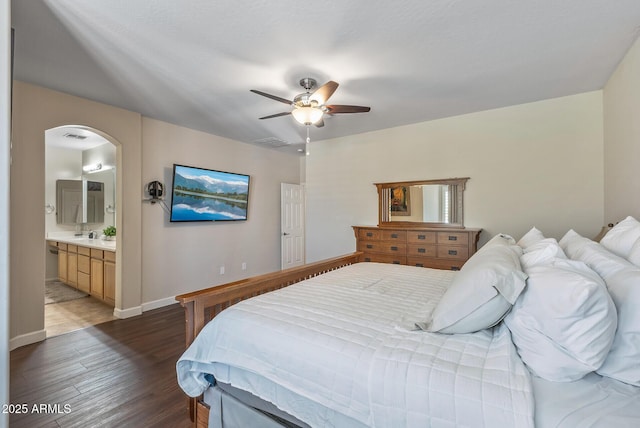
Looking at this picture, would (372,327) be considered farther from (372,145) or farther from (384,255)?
(372,145)

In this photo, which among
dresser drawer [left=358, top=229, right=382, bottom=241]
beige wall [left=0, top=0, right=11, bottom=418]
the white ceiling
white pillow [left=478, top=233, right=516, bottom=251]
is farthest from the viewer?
dresser drawer [left=358, top=229, right=382, bottom=241]

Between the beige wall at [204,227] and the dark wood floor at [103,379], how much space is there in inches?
38.3

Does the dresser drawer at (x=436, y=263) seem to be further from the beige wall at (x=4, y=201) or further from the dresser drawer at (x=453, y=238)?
the beige wall at (x=4, y=201)

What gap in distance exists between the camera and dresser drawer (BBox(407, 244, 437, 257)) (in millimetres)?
3714

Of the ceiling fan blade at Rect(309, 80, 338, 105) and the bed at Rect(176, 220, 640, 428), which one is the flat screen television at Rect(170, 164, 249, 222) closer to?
the ceiling fan blade at Rect(309, 80, 338, 105)

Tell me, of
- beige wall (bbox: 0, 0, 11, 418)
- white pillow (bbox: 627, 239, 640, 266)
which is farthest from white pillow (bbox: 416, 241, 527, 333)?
beige wall (bbox: 0, 0, 11, 418)

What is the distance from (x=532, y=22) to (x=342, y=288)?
2.19 metres

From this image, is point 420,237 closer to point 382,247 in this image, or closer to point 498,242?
point 382,247

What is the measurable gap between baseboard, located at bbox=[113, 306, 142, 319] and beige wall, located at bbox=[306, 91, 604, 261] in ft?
9.79

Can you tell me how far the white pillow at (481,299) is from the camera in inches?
47.5

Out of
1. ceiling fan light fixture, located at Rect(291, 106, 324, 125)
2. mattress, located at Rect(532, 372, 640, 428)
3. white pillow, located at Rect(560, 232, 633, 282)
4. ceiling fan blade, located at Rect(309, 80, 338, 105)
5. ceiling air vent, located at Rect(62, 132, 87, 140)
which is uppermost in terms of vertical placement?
ceiling air vent, located at Rect(62, 132, 87, 140)

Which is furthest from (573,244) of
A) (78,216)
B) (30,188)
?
(78,216)

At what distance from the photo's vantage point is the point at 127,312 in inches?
140

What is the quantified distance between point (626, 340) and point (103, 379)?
3088 millimetres
